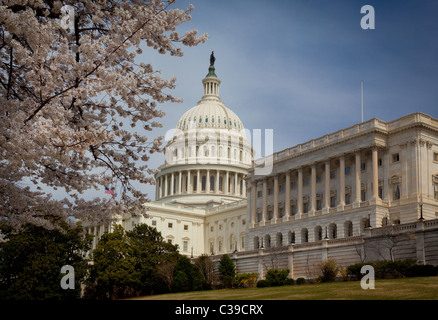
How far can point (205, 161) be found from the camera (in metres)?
150

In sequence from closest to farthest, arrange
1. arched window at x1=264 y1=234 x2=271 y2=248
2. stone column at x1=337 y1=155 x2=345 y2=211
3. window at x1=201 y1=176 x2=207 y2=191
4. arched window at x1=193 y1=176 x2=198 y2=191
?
stone column at x1=337 y1=155 x2=345 y2=211 < arched window at x1=264 y1=234 x2=271 y2=248 < arched window at x1=193 y1=176 x2=198 y2=191 < window at x1=201 y1=176 x2=207 y2=191

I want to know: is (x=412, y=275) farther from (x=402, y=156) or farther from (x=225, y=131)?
(x=225, y=131)

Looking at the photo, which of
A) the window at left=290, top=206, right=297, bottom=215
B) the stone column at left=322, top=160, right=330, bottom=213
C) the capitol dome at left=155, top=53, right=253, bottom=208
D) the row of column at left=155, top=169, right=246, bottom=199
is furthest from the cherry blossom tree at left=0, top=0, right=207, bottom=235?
the row of column at left=155, top=169, right=246, bottom=199

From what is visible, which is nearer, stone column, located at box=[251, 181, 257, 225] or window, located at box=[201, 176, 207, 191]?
stone column, located at box=[251, 181, 257, 225]

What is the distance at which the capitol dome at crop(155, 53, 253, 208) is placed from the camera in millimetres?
148375

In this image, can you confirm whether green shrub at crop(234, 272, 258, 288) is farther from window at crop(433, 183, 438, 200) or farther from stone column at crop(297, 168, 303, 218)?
window at crop(433, 183, 438, 200)

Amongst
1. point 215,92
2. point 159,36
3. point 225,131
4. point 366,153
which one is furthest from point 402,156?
point 215,92

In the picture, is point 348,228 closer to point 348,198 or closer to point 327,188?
point 348,198

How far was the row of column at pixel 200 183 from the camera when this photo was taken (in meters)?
149

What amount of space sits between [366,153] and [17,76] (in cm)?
7047

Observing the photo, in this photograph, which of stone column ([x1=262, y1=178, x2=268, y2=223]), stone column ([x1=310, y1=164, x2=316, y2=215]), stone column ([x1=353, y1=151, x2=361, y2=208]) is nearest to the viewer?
stone column ([x1=353, y1=151, x2=361, y2=208])

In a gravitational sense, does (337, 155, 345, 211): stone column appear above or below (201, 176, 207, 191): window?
below

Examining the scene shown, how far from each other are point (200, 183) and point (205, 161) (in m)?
6.01

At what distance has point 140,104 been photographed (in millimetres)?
17547
